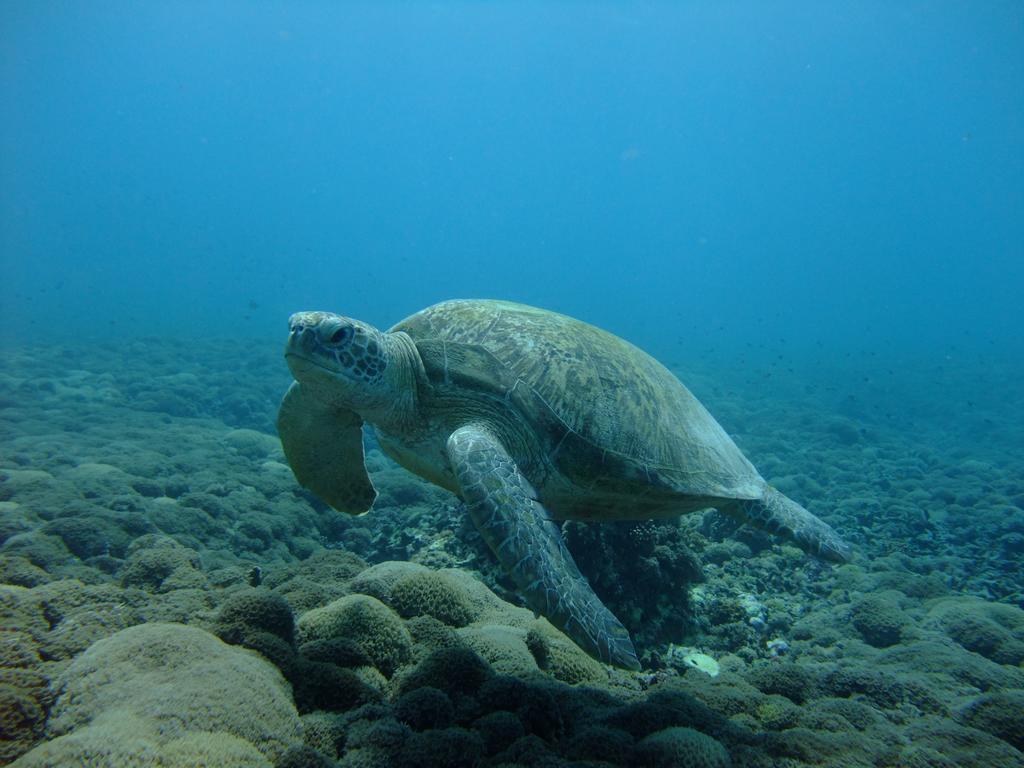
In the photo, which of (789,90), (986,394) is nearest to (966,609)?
(986,394)

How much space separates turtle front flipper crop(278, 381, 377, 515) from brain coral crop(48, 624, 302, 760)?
2260 mm

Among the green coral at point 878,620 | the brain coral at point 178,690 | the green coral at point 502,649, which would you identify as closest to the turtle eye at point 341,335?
the brain coral at point 178,690

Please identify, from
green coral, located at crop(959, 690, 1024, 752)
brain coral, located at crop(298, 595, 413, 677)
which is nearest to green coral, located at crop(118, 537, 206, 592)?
brain coral, located at crop(298, 595, 413, 677)

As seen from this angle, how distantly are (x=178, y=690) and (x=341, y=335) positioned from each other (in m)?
2.39

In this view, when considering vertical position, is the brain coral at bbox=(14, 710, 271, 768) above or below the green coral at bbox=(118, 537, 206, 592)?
above

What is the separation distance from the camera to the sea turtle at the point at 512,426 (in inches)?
147

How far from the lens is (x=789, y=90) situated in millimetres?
129750

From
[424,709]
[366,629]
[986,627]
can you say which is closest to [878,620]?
[986,627]

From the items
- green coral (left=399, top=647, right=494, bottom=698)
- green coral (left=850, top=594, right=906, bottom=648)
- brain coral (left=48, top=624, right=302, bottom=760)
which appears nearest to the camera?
brain coral (left=48, top=624, right=302, bottom=760)

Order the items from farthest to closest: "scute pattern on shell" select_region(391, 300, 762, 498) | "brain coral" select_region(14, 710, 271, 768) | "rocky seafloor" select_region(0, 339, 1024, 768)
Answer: "scute pattern on shell" select_region(391, 300, 762, 498) → "rocky seafloor" select_region(0, 339, 1024, 768) → "brain coral" select_region(14, 710, 271, 768)

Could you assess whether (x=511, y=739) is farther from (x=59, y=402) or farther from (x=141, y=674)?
(x=59, y=402)

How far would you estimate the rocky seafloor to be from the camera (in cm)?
215

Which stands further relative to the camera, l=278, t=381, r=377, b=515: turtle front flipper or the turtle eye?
l=278, t=381, r=377, b=515: turtle front flipper

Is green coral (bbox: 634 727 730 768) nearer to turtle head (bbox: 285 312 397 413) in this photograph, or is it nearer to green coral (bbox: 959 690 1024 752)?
green coral (bbox: 959 690 1024 752)
